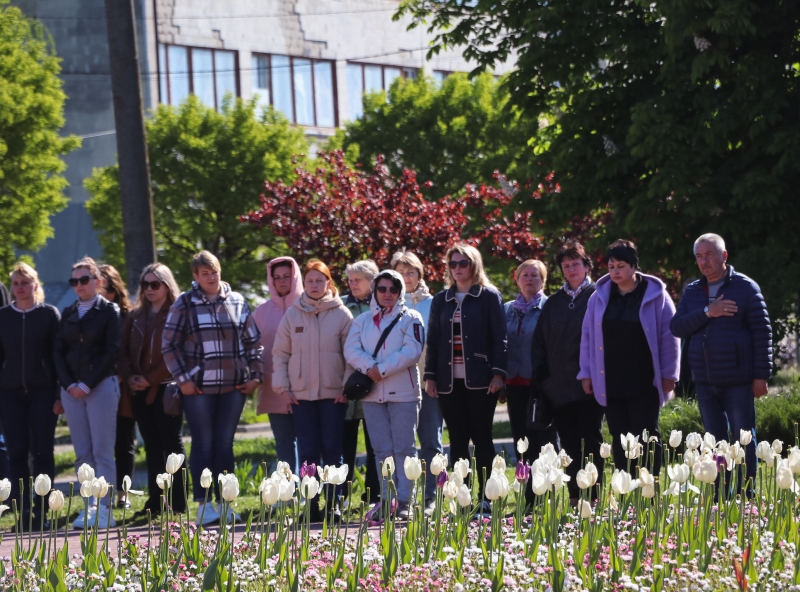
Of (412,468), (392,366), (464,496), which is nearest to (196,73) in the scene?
(392,366)

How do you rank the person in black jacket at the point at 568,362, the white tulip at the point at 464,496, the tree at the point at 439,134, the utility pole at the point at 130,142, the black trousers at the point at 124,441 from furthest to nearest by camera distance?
the tree at the point at 439,134, the utility pole at the point at 130,142, the black trousers at the point at 124,441, the person in black jacket at the point at 568,362, the white tulip at the point at 464,496

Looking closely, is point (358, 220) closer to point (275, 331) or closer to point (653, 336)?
point (275, 331)

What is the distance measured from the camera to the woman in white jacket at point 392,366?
8.02 meters

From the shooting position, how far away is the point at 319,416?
8.36m

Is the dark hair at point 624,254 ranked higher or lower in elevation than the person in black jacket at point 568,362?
higher

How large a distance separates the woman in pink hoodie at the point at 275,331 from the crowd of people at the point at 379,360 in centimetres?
1

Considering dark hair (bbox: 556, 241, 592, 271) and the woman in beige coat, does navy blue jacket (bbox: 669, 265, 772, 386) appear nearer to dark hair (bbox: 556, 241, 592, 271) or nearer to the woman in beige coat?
dark hair (bbox: 556, 241, 592, 271)

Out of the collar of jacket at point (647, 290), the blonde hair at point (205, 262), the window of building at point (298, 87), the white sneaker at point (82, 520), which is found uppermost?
the window of building at point (298, 87)

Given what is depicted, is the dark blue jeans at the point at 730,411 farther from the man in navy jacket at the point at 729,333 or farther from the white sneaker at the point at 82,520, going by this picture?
the white sneaker at the point at 82,520

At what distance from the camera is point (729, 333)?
745 cm

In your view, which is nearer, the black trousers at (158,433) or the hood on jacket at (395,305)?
the hood on jacket at (395,305)

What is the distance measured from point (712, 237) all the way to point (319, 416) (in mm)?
2979

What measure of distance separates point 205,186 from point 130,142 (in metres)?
14.2

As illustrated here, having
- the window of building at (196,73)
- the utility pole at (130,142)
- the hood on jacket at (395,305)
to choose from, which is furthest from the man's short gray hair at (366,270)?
the window of building at (196,73)
